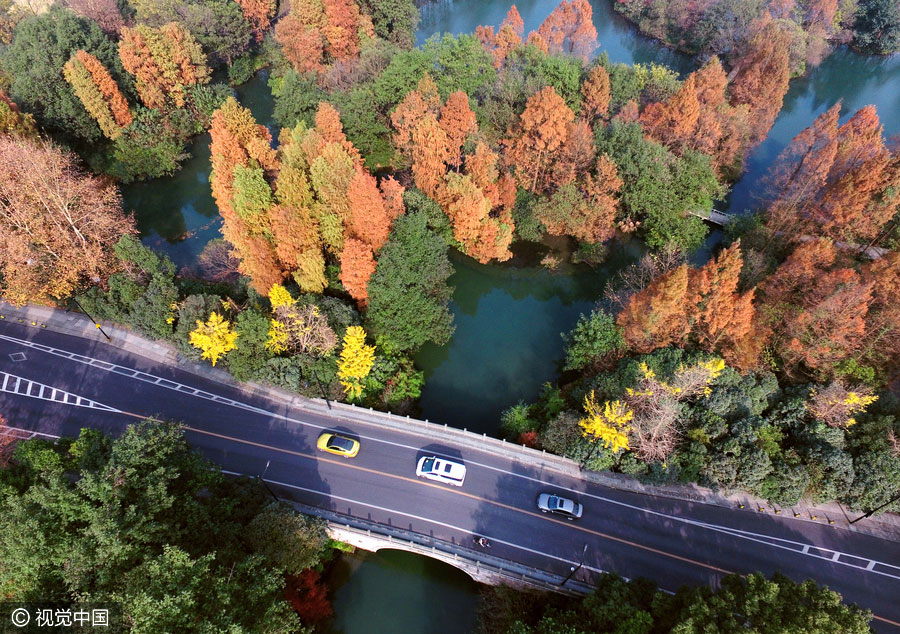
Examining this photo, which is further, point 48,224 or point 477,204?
point 477,204

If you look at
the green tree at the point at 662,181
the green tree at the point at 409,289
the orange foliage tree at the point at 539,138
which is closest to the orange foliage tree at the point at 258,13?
the orange foliage tree at the point at 539,138

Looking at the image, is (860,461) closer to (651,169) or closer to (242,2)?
(651,169)

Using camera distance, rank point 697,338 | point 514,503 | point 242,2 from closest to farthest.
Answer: point 514,503, point 697,338, point 242,2

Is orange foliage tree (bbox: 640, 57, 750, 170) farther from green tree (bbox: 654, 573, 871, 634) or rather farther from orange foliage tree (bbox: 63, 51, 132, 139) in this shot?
orange foliage tree (bbox: 63, 51, 132, 139)

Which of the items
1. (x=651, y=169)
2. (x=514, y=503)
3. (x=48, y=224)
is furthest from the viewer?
(x=651, y=169)

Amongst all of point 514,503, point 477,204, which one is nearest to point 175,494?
point 514,503

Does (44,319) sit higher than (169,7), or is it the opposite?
(169,7)

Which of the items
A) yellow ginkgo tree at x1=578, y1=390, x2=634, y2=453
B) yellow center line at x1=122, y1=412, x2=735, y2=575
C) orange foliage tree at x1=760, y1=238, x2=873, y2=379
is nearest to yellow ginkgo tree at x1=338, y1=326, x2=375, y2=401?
yellow center line at x1=122, y1=412, x2=735, y2=575

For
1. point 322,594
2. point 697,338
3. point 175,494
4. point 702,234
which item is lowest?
point 322,594
